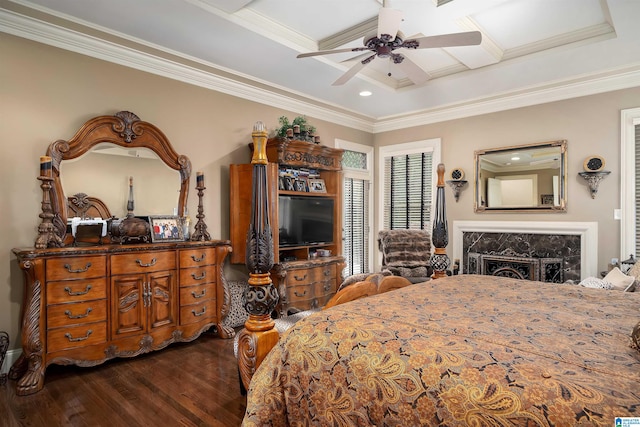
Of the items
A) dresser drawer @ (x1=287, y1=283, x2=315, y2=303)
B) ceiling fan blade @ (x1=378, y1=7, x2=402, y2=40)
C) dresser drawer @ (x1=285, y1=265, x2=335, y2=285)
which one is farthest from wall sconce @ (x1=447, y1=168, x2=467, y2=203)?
ceiling fan blade @ (x1=378, y1=7, x2=402, y2=40)

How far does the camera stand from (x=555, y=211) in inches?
182

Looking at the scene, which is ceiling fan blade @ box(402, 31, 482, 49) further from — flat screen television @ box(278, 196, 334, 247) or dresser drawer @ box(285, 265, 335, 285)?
dresser drawer @ box(285, 265, 335, 285)

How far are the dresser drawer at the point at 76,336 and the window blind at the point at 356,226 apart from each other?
3.65 meters

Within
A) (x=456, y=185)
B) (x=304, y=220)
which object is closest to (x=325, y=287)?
(x=304, y=220)

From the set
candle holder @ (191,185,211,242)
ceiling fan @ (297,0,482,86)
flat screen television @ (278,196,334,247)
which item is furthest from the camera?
flat screen television @ (278,196,334,247)

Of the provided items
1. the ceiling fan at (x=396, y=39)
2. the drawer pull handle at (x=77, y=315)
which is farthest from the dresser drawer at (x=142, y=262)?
the ceiling fan at (x=396, y=39)

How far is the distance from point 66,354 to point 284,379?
2223 millimetres

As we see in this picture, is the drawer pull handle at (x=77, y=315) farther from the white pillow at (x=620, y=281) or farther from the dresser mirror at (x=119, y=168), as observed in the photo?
the white pillow at (x=620, y=281)

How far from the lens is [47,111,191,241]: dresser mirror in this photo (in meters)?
3.21

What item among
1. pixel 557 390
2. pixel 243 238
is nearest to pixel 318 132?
pixel 243 238

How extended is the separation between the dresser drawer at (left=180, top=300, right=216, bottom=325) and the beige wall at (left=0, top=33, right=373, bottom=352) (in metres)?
0.87

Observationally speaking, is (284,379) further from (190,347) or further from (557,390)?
(190,347)

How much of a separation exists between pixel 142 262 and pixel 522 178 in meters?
4.65

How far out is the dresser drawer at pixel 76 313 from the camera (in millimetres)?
2779
